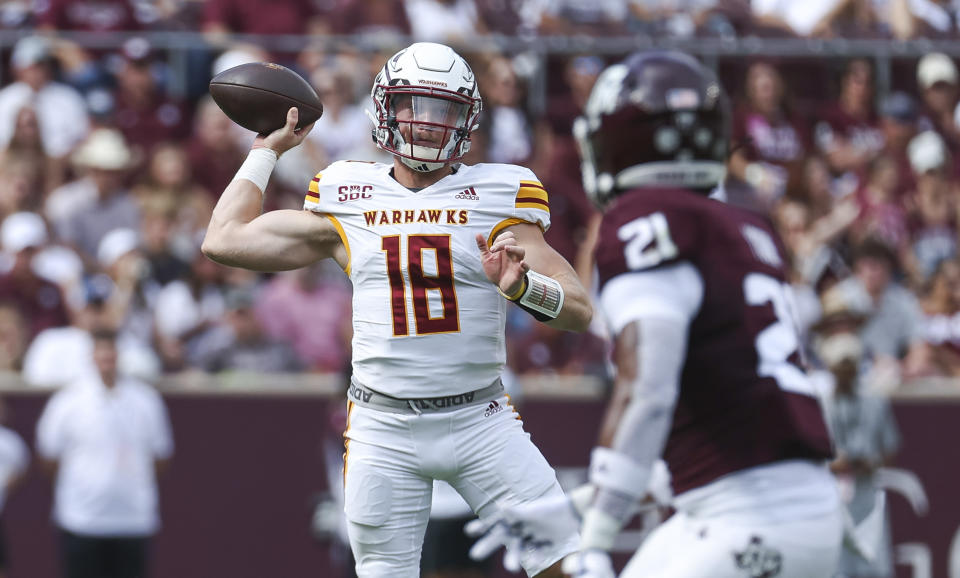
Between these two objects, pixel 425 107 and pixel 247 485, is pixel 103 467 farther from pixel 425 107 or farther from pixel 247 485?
pixel 425 107

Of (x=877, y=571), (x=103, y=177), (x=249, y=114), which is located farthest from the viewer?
(x=103, y=177)

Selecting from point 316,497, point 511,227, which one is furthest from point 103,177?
point 511,227

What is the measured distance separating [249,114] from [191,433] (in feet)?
15.3

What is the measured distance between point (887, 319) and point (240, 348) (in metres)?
4.24

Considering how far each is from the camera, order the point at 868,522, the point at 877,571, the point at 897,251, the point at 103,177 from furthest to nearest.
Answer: the point at 897,251 < the point at 103,177 < the point at 877,571 < the point at 868,522

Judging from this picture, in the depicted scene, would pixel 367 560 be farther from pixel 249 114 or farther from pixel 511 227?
pixel 249 114

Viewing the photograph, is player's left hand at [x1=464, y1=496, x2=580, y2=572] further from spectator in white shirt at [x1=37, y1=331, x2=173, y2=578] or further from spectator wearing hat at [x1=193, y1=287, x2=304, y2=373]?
spectator wearing hat at [x1=193, y1=287, x2=304, y2=373]

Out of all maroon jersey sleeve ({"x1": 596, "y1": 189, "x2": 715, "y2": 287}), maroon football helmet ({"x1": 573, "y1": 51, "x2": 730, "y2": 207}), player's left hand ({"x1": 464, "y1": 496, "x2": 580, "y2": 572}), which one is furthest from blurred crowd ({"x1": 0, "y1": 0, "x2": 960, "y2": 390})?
maroon jersey sleeve ({"x1": 596, "y1": 189, "x2": 715, "y2": 287})

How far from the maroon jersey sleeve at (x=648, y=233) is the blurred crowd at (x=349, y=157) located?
18.9 feet

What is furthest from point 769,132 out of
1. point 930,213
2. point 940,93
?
point 940,93

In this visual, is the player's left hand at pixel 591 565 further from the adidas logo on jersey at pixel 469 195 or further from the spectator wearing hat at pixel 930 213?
the spectator wearing hat at pixel 930 213

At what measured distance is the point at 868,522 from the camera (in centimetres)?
497

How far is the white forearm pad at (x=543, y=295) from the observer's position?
4.73m

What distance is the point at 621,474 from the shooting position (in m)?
3.56
